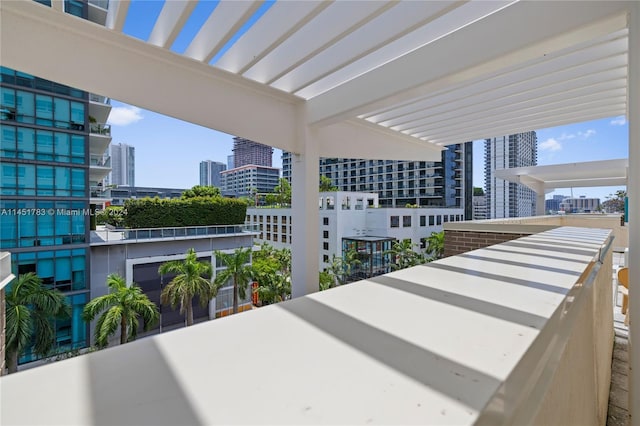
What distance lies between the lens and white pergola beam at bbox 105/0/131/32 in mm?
1919

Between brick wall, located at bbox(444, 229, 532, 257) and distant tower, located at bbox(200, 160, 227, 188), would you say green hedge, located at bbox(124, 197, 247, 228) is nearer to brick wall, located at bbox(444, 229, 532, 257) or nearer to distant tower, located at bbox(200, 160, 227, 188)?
brick wall, located at bbox(444, 229, 532, 257)

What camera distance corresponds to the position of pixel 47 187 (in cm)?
1115

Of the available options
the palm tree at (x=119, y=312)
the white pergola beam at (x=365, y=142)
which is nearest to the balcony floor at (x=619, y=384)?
the white pergola beam at (x=365, y=142)

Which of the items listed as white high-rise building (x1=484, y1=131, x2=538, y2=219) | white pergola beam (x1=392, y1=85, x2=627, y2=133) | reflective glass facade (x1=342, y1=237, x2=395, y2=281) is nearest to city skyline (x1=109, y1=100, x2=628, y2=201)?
white pergola beam (x1=392, y1=85, x2=627, y2=133)

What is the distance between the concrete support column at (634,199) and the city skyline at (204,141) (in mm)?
291

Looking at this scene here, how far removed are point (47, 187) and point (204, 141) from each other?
1696cm

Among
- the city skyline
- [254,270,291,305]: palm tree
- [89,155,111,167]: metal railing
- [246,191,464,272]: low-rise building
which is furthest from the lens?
[246,191,464,272]: low-rise building

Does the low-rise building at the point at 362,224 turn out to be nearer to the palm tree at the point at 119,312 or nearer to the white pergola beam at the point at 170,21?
the palm tree at the point at 119,312

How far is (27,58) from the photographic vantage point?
194cm

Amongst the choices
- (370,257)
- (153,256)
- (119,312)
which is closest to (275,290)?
(153,256)

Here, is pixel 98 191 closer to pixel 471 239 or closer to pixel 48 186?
pixel 48 186

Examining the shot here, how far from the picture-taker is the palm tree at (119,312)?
901 cm

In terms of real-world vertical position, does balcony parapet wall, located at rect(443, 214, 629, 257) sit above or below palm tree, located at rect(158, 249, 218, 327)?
above

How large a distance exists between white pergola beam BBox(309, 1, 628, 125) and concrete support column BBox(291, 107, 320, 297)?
0.61m
